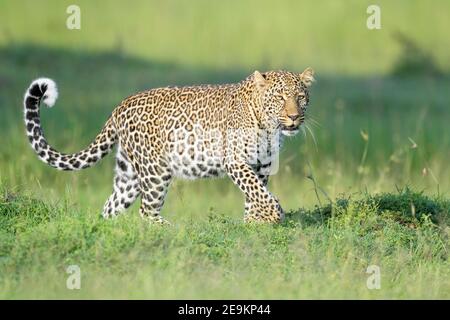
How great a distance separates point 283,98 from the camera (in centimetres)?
1110

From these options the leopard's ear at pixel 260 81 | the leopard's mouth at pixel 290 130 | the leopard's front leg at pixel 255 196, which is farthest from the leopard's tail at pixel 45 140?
the leopard's mouth at pixel 290 130

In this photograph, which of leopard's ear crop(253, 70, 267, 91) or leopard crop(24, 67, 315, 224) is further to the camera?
leopard's ear crop(253, 70, 267, 91)

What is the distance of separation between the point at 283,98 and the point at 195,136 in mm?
964

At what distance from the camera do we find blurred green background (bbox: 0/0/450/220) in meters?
16.7

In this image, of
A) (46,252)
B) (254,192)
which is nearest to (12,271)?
(46,252)

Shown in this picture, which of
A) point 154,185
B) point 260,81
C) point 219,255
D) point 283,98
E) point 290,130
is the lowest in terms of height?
point 219,255

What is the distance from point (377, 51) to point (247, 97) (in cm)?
1427

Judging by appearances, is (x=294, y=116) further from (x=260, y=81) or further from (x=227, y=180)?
(x=227, y=180)

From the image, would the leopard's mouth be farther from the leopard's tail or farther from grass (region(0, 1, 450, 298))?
the leopard's tail

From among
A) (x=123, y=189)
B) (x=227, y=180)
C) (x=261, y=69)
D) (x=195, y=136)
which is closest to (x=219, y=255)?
(x=195, y=136)

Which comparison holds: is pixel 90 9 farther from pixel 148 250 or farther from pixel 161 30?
pixel 148 250

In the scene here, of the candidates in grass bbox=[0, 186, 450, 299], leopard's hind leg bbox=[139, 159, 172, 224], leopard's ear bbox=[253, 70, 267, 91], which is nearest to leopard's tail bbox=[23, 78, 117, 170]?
leopard's hind leg bbox=[139, 159, 172, 224]

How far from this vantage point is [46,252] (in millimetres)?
9438

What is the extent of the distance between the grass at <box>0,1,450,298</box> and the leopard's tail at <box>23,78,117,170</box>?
0.24 meters
